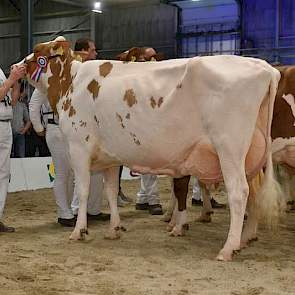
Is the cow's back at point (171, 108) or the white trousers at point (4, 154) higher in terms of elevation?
the cow's back at point (171, 108)

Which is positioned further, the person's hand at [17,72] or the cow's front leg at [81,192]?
the person's hand at [17,72]

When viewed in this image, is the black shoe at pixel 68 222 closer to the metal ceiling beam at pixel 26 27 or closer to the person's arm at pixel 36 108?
the person's arm at pixel 36 108

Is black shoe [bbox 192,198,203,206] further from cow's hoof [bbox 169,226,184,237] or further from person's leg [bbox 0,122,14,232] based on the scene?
person's leg [bbox 0,122,14,232]

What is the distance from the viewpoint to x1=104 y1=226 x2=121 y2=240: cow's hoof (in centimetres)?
562

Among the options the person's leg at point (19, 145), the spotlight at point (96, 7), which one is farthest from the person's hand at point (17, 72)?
the spotlight at point (96, 7)

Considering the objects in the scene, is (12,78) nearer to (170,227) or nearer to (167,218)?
(170,227)

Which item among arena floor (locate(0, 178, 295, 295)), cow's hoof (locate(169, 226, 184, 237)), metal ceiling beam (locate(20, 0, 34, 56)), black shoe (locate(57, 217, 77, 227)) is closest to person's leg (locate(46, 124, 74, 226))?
black shoe (locate(57, 217, 77, 227))

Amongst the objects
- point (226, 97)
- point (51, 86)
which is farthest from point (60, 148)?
point (226, 97)

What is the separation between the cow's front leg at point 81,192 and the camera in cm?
548

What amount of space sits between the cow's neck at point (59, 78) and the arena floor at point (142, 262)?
4.44 ft

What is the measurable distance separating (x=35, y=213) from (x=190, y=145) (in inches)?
127

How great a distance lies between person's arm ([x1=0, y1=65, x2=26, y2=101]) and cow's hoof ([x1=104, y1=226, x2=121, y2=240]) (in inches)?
65.1

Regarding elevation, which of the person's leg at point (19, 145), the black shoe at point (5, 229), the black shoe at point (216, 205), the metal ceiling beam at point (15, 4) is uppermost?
Result: the metal ceiling beam at point (15, 4)

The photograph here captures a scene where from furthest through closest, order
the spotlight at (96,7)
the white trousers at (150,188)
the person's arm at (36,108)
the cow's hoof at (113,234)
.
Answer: the spotlight at (96,7)
the white trousers at (150,188)
the person's arm at (36,108)
the cow's hoof at (113,234)
